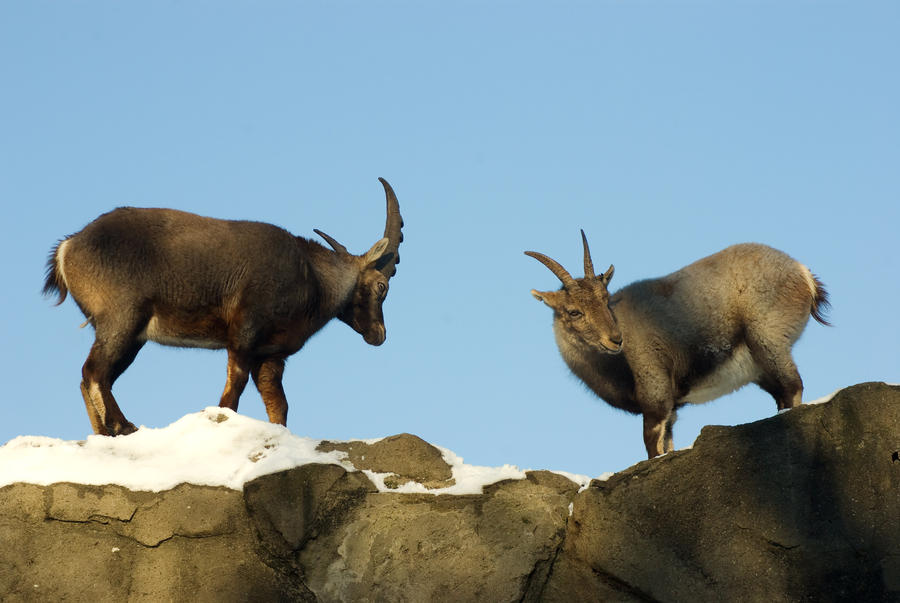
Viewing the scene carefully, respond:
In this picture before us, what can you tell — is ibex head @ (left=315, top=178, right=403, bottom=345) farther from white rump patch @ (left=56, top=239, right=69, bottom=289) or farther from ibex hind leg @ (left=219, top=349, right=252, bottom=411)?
white rump patch @ (left=56, top=239, right=69, bottom=289)

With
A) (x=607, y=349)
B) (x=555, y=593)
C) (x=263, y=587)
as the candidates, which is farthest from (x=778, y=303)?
(x=263, y=587)

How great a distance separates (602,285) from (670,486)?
5243 mm

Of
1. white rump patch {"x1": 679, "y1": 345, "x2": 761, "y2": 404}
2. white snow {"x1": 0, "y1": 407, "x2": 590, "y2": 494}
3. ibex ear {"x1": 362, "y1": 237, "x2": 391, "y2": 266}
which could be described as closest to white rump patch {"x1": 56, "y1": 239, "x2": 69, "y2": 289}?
white snow {"x1": 0, "y1": 407, "x2": 590, "y2": 494}

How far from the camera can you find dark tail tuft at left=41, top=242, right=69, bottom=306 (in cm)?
1166

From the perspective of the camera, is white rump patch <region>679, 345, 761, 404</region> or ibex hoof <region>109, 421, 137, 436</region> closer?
ibex hoof <region>109, 421, 137, 436</region>

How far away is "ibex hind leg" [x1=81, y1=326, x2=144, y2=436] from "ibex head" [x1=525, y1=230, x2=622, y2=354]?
5.17 meters

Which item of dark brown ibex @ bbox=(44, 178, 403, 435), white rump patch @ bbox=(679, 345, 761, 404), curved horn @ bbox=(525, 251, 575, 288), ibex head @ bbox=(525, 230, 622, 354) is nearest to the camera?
dark brown ibex @ bbox=(44, 178, 403, 435)

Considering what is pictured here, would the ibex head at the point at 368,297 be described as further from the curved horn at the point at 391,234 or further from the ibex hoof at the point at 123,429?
the ibex hoof at the point at 123,429

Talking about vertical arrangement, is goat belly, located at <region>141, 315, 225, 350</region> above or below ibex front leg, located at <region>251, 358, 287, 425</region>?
above

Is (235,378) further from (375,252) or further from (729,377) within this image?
(729,377)

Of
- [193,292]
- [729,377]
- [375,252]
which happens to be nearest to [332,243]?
[375,252]

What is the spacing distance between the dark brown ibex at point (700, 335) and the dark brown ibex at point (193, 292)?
326 centimetres

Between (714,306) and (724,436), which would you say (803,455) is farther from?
(714,306)

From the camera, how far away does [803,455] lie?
335 inches
